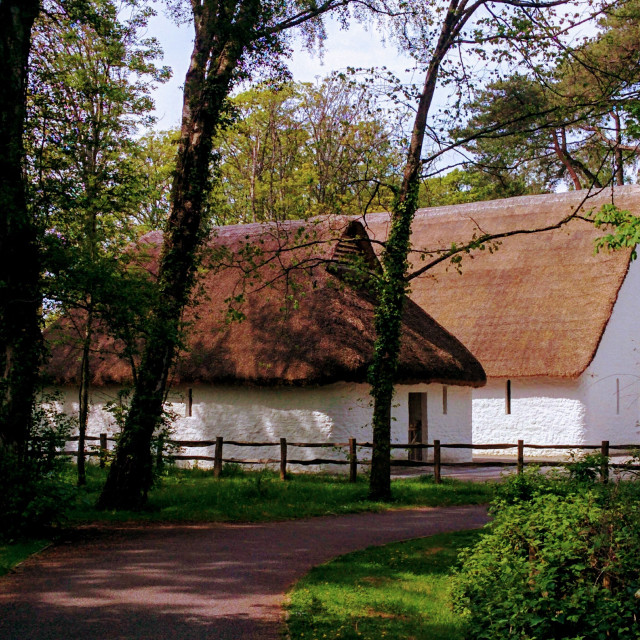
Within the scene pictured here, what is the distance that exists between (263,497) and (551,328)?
1419cm

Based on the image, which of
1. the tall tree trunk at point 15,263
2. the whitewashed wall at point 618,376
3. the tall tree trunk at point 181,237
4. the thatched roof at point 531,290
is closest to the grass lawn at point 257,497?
the tall tree trunk at point 181,237

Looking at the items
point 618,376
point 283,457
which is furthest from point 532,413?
point 283,457

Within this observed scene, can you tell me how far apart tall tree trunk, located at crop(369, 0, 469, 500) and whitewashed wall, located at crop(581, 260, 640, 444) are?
12895 millimetres

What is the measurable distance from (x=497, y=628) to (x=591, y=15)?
11311mm

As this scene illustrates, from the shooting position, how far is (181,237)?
44.3 feet

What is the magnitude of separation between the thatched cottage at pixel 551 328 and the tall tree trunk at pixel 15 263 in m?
15.5

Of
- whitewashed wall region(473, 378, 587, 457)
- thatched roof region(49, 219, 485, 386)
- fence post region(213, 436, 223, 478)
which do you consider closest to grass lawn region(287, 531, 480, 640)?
fence post region(213, 436, 223, 478)

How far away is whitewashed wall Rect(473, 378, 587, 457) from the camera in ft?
83.4

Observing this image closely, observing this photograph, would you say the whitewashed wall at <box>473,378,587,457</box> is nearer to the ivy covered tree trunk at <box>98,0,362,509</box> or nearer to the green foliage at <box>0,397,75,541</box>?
the ivy covered tree trunk at <box>98,0,362,509</box>

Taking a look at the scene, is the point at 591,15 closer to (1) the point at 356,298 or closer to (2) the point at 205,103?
(2) the point at 205,103

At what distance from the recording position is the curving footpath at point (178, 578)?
22.2 ft

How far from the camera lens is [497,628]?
562 centimetres

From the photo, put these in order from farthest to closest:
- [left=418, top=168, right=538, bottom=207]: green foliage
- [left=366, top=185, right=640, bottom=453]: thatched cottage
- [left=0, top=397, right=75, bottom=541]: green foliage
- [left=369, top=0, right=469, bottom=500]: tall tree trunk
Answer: [left=418, top=168, right=538, bottom=207]: green foliage < [left=366, top=185, right=640, bottom=453]: thatched cottage < [left=369, top=0, right=469, bottom=500]: tall tree trunk < [left=0, top=397, right=75, bottom=541]: green foliage

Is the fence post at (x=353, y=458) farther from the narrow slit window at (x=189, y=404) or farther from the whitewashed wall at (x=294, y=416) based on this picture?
the narrow slit window at (x=189, y=404)
